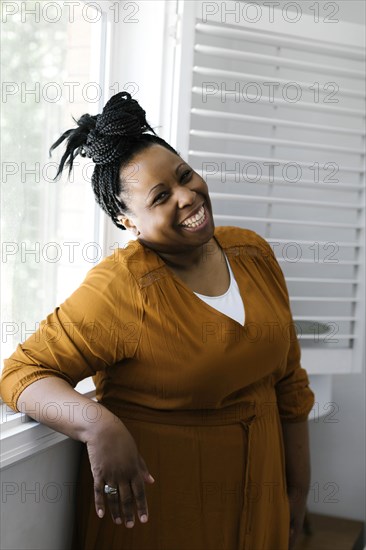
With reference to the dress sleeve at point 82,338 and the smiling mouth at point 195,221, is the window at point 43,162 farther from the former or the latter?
the smiling mouth at point 195,221

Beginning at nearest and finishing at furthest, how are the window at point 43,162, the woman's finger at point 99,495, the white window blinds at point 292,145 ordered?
the woman's finger at point 99,495 → the window at point 43,162 → the white window blinds at point 292,145

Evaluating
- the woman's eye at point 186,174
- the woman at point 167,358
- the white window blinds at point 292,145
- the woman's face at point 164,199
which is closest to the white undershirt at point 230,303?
the woman at point 167,358

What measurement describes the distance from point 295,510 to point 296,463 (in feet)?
0.41

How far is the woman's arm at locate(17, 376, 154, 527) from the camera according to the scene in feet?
4.11

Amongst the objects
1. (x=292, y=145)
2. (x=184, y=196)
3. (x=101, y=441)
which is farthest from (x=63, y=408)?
(x=292, y=145)

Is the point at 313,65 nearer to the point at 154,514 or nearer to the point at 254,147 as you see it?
the point at 254,147

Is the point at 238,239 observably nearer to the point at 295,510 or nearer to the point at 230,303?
the point at 230,303

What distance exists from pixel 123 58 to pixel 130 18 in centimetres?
11

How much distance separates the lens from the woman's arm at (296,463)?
1.73 metres

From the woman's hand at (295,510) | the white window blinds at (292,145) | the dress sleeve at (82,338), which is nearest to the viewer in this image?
the dress sleeve at (82,338)

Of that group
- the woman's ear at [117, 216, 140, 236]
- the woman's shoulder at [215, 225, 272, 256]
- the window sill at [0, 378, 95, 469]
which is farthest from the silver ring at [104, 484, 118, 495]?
the woman's shoulder at [215, 225, 272, 256]

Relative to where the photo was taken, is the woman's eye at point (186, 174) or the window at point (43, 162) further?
the window at point (43, 162)

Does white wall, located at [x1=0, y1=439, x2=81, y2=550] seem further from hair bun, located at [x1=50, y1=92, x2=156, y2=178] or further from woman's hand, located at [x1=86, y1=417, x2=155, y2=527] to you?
hair bun, located at [x1=50, y1=92, x2=156, y2=178]

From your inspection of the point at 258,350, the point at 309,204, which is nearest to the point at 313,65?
the point at 309,204
